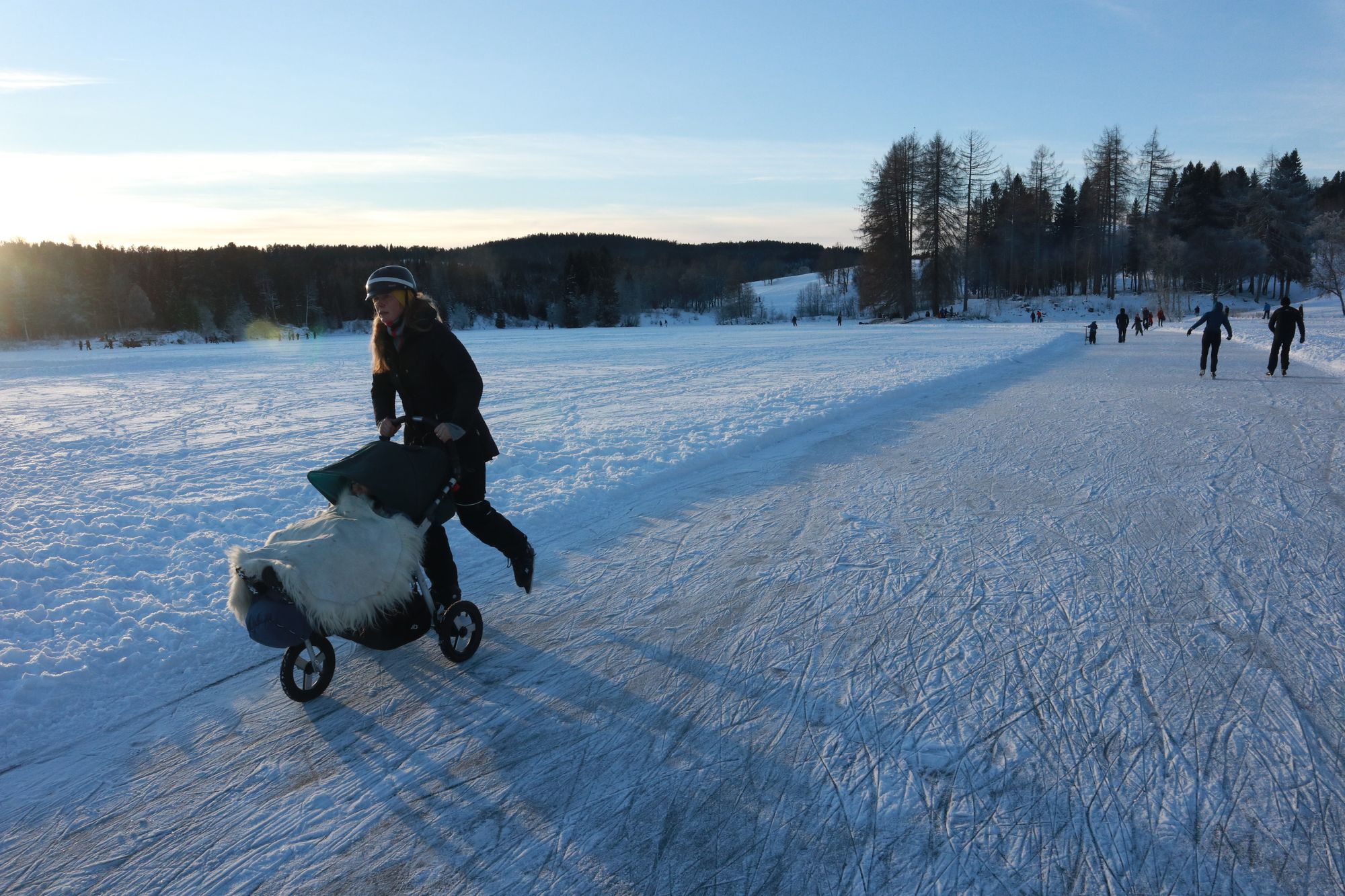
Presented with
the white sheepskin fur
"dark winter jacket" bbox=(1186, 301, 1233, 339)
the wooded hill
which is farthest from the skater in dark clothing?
the wooded hill

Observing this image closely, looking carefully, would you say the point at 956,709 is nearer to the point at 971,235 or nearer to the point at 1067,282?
the point at 971,235

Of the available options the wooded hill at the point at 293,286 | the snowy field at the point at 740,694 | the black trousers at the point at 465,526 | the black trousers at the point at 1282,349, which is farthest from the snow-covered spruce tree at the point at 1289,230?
the black trousers at the point at 465,526

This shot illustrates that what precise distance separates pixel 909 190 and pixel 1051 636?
60.7 meters

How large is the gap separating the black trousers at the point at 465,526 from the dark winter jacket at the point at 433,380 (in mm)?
118

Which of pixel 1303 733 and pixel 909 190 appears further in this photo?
pixel 909 190

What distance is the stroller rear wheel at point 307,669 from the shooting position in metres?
3.29

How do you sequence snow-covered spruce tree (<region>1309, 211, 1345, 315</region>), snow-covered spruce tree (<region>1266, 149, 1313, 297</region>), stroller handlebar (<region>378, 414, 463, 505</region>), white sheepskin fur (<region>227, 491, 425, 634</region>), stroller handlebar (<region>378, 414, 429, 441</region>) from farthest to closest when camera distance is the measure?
1. snow-covered spruce tree (<region>1266, 149, 1313, 297</region>)
2. snow-covered spruce tree (<region>1309, 211, 1345, 315</region>)
3. stroller handlebar (<region>378, 414, 429, 441</region>)
4. stroller handlebar (<region>378, 414, 463, 505</region>)
5. white sheepskin fur (<region>227, 491, 425, 634</region>)

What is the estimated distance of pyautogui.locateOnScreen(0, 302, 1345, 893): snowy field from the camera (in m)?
2.38

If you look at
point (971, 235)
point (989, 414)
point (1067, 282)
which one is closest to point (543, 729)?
point (989, 414)

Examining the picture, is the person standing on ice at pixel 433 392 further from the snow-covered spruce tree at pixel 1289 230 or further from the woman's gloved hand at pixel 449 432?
the snow-covered spruce tree at pixel 1289 230

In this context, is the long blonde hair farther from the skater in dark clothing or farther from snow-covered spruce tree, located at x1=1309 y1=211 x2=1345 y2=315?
snow-covered spruce tree, located at x1=1309 y1=211 x2=1345 y2=315

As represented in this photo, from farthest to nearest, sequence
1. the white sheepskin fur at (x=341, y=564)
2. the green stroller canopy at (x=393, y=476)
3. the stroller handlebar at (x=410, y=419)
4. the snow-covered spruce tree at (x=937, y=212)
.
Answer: the snow-covered spruce tree at (x=937, y=212)
the stroller handlebar at (x=410, y=419)
the green stroller canopy at (x=393, y=476)
the white sheepskin fur at (x=341, y=564)

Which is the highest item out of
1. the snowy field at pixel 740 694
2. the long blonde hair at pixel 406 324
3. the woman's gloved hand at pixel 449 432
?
the long blonde hair at pixel 406 324

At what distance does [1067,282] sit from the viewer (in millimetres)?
81000
